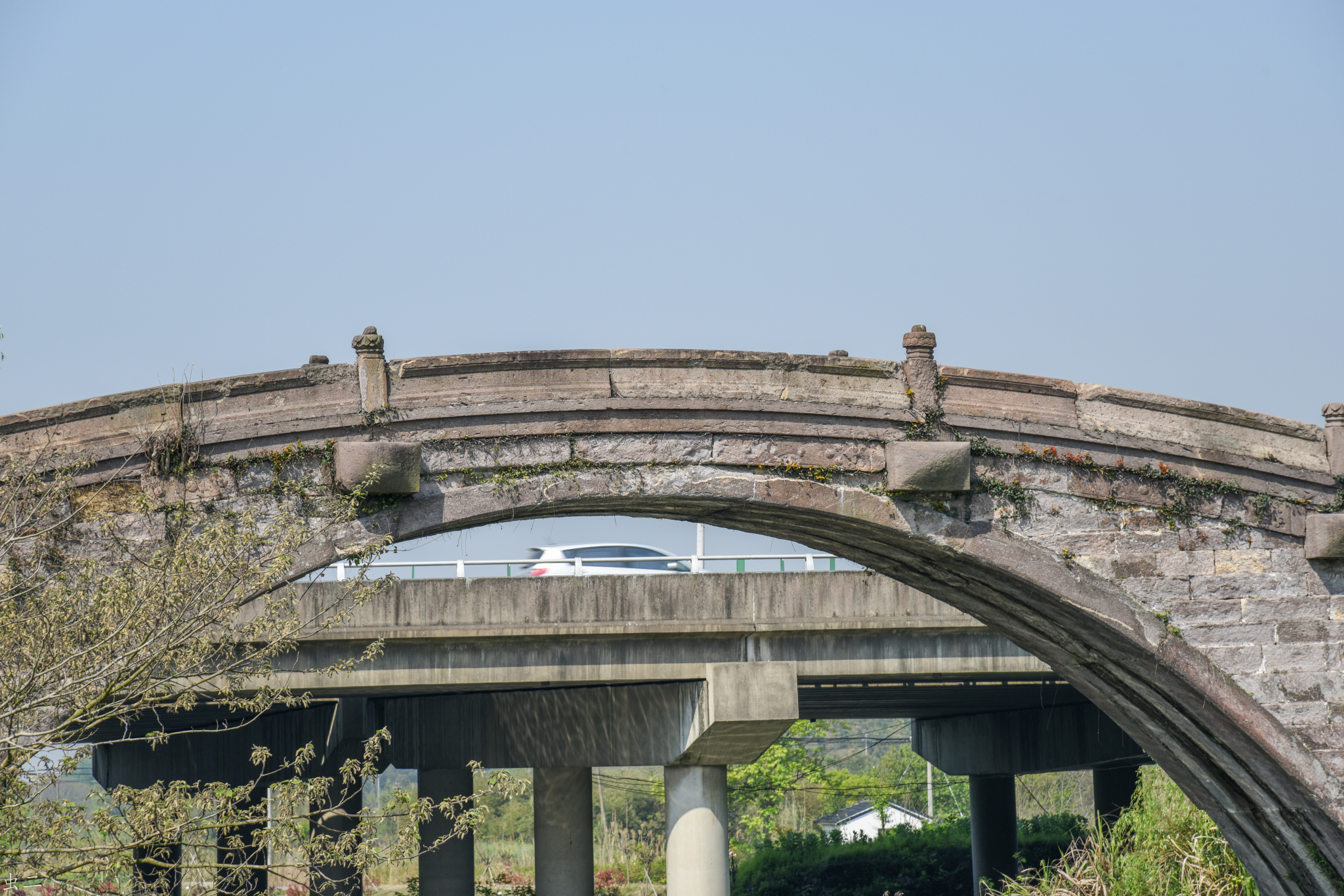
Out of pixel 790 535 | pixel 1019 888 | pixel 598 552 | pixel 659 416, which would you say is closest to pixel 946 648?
pixel 1019 888

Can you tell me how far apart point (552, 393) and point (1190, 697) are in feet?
14.9

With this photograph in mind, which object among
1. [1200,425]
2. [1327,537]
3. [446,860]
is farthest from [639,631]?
[1327,537]

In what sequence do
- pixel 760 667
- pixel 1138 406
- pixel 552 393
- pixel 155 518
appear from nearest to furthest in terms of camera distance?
pixel 155 518, pixel 552 393, pixel 1138 406, pixel 760 667

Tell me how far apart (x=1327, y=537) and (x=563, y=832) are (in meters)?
12.8

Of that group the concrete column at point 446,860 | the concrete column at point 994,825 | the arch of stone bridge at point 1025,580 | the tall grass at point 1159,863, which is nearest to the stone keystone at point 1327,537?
the arch of stone bridge at point 1025,580

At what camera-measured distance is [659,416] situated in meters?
8.03

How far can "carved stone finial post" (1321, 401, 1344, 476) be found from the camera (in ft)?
28.5

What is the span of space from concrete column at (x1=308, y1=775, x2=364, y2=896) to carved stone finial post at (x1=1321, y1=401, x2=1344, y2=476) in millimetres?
6628

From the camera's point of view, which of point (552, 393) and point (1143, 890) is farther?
point (1143, 890)

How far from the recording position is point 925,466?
810cm

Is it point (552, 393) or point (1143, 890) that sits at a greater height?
point (552, 393)

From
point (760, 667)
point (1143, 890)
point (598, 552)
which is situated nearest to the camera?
point (1143, 890)

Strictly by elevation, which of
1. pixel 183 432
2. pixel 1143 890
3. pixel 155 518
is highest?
pixel 183 432

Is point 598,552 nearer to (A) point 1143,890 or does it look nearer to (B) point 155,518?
(A) point 1143,890
